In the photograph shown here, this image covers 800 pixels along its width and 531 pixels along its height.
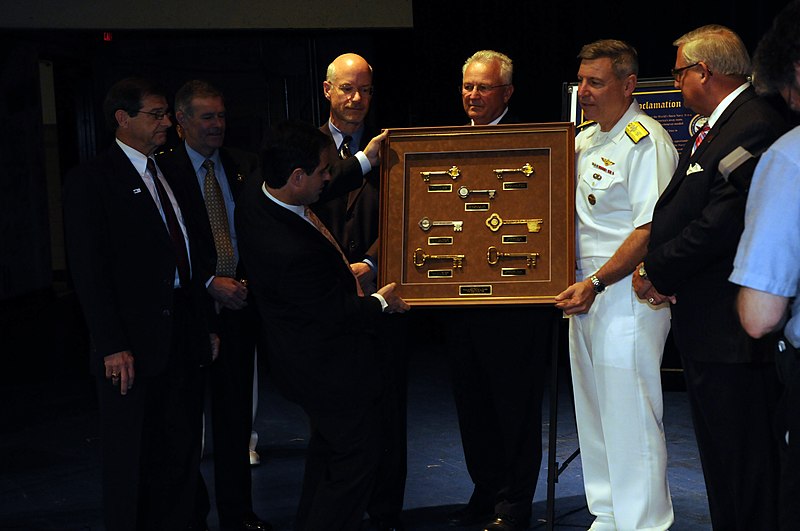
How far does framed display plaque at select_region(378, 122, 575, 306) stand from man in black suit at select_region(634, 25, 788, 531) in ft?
1.49

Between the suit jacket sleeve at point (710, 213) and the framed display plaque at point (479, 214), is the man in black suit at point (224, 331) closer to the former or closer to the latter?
the framed display plaque at point (479, 214)

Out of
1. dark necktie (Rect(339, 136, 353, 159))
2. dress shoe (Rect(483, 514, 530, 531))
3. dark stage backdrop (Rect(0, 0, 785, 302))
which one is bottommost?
dress shoe (Rect(483, 514, 530, 531))

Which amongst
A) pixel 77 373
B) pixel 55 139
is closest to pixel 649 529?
pixel 77 373

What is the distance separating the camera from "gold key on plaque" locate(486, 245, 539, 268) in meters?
3.61

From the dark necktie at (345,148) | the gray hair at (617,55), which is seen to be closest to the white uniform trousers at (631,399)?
the gray hair at (617,55)

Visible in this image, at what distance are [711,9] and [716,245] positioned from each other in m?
4.07

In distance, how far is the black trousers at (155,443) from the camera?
350 centimetres

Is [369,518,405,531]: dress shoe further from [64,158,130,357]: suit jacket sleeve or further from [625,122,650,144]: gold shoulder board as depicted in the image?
[625,122,650,144]: gold shoulder board

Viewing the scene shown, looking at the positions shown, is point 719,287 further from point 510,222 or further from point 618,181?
point 510,222

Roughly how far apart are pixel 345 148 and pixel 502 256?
32.7 inches

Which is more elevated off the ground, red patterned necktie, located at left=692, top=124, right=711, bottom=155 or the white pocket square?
red patterned necktie, located at left=692, top=124, right=711, bottom=155

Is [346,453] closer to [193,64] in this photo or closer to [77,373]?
[77,373]

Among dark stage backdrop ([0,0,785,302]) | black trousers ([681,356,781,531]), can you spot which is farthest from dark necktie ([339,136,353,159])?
dark stage backdrop ([0,0,785,302])

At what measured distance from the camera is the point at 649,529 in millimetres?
3607
